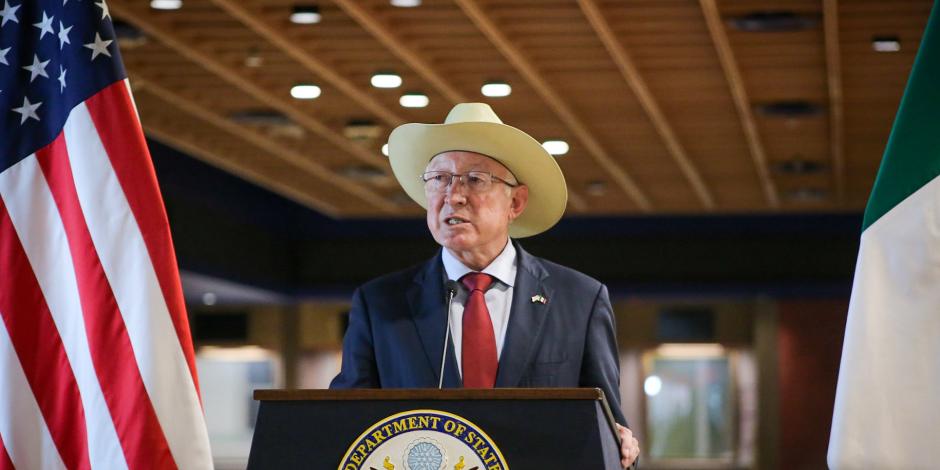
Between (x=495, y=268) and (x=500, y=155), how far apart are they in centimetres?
29

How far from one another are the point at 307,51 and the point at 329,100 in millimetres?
1703

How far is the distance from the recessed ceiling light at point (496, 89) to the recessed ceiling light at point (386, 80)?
2.08 ft

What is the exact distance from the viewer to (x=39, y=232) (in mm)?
3492

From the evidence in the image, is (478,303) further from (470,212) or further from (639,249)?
(639,249)

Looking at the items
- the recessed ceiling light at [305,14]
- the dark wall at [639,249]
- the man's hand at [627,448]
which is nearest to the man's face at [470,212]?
the man's hand at [627,448]

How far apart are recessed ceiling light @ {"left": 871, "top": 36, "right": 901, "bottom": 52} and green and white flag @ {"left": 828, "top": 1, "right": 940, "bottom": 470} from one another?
6058 millimetres

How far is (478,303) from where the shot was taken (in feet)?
11.8

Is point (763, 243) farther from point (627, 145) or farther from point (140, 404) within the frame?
point (140, 404)

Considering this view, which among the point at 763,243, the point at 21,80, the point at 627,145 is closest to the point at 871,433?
the point at 21,80

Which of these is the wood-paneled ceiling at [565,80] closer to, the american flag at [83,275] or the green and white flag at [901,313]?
the american flag at [83,275]

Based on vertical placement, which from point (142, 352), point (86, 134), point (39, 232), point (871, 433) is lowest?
point (871, 433)

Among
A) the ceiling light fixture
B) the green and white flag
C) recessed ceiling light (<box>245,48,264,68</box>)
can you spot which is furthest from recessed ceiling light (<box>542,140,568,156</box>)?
the green and white flag

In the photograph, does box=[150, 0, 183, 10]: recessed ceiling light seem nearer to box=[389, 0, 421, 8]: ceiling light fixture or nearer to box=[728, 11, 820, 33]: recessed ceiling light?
box=[389, 0, 421, 8]: ceiling light fixture

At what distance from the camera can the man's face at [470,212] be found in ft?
11.7
